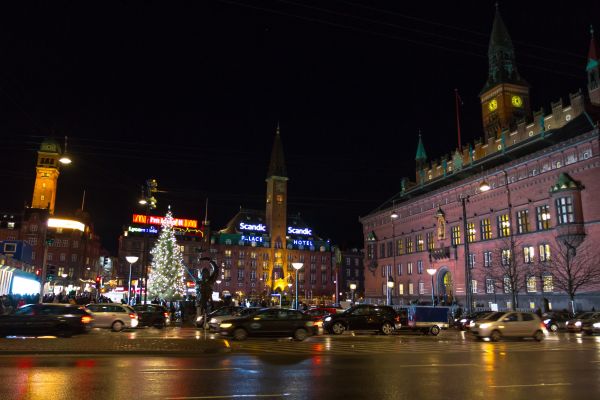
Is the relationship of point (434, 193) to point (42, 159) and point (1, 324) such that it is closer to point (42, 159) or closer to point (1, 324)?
point (1, 324)

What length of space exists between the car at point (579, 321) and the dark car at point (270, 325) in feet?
64.6

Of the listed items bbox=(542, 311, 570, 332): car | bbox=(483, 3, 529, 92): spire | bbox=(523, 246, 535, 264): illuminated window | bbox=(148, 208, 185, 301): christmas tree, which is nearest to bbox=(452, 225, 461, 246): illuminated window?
bbox=(523, 246, 535, 264): illuminated window

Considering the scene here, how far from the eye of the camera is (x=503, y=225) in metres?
56.0

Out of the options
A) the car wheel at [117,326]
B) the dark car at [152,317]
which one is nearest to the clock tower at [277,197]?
the dark car at [152,317]

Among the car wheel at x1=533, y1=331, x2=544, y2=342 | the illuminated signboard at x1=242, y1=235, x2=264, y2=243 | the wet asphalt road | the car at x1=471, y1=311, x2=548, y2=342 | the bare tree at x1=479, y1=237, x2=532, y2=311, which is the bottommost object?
the wet asphalt road

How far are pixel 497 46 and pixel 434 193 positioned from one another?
2329 centimetres

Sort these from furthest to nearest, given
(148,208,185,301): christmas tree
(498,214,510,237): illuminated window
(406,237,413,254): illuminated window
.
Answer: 1. (406,237,413,254): illuminated window
2. (148,208,185,301): christmas tree
3. (498,214,510,237): illuminated window

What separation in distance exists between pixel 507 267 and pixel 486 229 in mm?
8386

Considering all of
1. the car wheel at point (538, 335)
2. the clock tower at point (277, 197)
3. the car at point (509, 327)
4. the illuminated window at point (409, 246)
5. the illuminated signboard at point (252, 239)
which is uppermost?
the clock tower at point (277, 197)

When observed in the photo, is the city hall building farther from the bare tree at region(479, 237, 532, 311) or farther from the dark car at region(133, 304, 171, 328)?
the dark car at region(133, 304, 171, 328)

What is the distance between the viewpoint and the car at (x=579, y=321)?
105ft

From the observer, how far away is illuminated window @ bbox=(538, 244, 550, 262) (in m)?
49.2

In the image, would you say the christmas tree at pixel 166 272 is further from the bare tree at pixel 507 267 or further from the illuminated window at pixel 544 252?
the illuminated window at pixel 544 252

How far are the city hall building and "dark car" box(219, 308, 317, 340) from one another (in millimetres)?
15846
